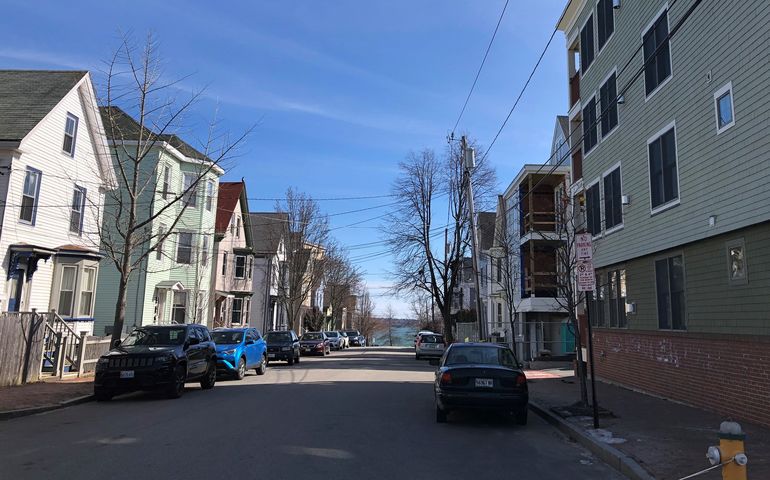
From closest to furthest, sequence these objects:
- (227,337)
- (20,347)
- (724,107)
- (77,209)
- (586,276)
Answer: (586,276) → (724,107) → (20,347) → (227,337) → (77,209)

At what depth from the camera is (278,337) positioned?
27328 millimetres

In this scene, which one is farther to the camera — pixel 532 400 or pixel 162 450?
pixel 532 400

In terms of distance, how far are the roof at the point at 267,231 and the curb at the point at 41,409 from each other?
33.8 m

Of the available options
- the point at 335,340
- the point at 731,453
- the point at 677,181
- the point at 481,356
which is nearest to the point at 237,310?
the point at 335,340

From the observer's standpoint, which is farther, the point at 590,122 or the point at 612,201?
the point at 590,122

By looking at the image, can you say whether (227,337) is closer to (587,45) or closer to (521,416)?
(521,416)

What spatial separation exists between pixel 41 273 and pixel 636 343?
19128 mm

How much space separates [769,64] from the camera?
945 centimetres

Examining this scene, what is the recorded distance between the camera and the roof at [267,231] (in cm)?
4796

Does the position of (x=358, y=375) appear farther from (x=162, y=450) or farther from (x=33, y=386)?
(x=162, y=450)

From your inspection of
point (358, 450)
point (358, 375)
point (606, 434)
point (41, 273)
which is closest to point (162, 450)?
point (358, 450)

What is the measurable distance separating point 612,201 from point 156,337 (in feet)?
43.8

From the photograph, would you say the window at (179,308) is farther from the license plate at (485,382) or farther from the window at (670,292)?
the window at (670,292)

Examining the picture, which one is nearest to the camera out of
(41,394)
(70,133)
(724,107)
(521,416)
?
(521,416)
